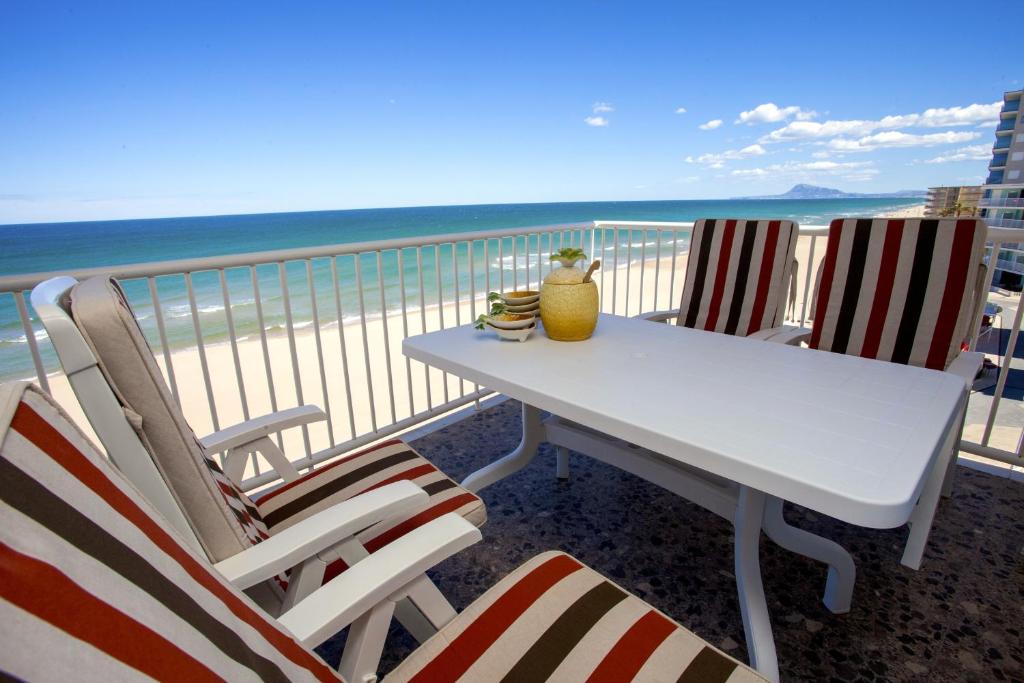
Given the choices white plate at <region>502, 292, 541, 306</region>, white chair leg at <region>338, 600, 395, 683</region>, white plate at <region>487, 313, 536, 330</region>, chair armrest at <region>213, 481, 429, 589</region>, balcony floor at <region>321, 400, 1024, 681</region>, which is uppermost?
white plate at <region>502, 292, 541, 306</region>

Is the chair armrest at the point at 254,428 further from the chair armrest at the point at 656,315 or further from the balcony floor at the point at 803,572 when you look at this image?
the chair armrest at the point at 656,315

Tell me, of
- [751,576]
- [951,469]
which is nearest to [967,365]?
[951,469]

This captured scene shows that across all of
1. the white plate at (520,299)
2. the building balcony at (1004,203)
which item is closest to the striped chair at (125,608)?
the white plate at (520,299)

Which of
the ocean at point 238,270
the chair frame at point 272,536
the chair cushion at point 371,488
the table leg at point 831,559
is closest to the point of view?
the chair frame at point 272,536

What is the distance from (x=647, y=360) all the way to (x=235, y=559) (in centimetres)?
120

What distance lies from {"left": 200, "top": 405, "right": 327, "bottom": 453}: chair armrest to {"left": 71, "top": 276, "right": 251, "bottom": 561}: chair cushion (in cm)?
53

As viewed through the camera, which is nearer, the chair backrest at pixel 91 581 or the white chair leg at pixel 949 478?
the chair backrest at pixel 91 581

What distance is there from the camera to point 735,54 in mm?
17812

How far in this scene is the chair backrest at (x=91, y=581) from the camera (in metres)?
0.29

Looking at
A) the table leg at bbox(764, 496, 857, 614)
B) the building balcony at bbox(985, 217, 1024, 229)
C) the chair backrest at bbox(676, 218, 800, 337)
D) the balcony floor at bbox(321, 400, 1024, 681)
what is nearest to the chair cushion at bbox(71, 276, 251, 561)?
the balcony floor at bbox(321, 400, 1024, 681)

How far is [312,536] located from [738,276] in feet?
7.67

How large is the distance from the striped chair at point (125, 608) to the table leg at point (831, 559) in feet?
3.20

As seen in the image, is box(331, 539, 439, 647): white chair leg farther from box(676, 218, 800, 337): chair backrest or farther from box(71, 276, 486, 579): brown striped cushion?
box(676, 218, 800, 337): chair backrest

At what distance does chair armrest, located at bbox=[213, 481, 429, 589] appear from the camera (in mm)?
819
